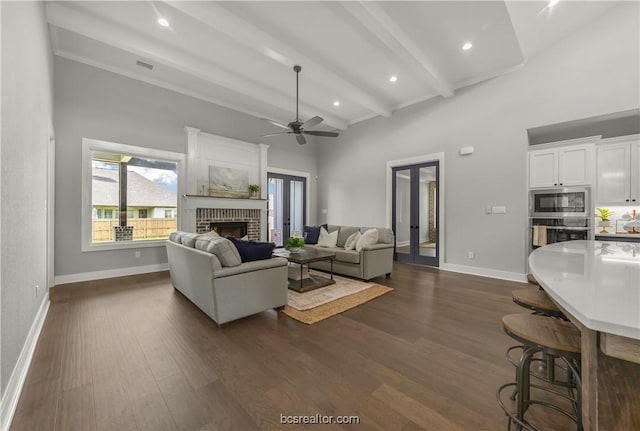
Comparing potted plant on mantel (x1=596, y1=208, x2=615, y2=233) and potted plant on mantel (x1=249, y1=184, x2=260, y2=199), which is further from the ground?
potted plant on mantel (x1=249, y1=184, x2=260, y2=199)

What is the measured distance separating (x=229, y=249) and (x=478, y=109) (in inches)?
204

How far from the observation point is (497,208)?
15.5 ft

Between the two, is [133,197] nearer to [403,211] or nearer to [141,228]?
[141,228]

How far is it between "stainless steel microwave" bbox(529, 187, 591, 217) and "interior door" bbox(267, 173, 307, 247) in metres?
5.47

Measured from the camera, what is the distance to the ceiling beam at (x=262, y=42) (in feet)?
10.2

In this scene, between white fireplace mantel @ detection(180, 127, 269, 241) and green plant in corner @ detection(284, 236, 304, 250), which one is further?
white fireplace mantel @ detection(180, 127, 269, 241)

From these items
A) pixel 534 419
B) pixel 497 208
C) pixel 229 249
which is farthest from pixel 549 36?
pixel 229 249

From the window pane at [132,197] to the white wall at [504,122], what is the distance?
477cm

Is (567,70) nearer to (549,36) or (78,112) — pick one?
(549,36)

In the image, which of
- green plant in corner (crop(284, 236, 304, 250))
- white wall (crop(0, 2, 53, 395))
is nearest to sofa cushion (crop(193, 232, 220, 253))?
white wall (crop(0, 2, 53, 395))

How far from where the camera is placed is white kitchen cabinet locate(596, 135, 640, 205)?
387cm

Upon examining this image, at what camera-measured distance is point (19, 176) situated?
1824 mm

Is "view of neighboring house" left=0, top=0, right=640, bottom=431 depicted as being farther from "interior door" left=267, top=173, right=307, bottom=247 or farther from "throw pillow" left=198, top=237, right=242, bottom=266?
"interior door" left=267, top=173, right=307, bottom=247

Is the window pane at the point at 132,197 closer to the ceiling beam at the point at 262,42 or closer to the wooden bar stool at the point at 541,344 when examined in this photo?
the ceiling beam at the point at 262,42
